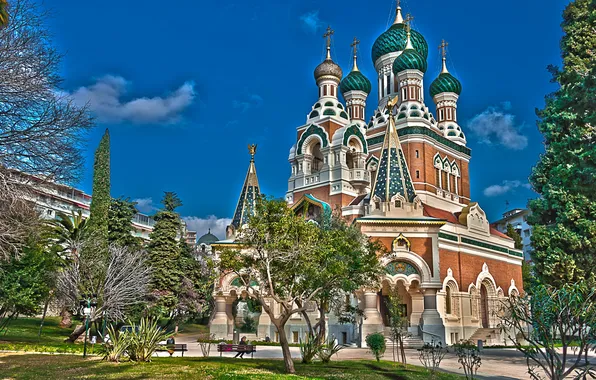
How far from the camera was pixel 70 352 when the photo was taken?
16953 millimetres

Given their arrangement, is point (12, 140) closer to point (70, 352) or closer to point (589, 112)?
point (70, 352)

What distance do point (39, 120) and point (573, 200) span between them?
1462cm

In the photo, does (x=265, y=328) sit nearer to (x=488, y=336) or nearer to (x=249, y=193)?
(x=249, y=193)

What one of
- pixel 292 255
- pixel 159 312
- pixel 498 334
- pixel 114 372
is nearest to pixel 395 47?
pixel 498 334

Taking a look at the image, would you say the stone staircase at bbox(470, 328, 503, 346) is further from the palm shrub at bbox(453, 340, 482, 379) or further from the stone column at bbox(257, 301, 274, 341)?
the palm shrub at bbox(453, 340, 482, 379)

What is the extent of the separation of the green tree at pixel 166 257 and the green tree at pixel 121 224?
1108mm

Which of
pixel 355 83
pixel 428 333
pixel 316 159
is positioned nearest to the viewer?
pixel 428 333

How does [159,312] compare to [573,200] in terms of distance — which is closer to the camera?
[573,200]

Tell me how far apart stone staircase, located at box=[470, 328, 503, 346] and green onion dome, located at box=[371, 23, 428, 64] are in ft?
62.2

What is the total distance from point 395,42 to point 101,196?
23.4m

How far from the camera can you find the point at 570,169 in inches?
645

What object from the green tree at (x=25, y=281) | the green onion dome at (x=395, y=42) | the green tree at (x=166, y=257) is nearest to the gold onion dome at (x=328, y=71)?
the green onion dome at (x=395, y=42)

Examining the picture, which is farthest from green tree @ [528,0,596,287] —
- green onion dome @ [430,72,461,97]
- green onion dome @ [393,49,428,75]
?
green onion dome @ [430,72,461,97]

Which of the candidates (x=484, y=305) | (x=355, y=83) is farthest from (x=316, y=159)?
(x=484, y=305)
